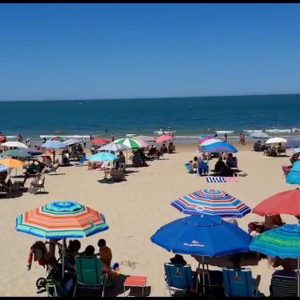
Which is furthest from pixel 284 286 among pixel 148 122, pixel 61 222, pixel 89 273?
pixel 148 122

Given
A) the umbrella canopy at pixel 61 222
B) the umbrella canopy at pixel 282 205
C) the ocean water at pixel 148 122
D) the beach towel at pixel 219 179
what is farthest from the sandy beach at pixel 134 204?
the ocean water at pixel 148 122

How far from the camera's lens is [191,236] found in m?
6.27

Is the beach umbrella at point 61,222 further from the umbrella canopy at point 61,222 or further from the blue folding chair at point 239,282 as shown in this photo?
the blue folding chair at point 239,282

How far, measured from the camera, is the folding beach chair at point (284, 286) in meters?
6.27

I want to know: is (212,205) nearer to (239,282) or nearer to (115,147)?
(239,282)

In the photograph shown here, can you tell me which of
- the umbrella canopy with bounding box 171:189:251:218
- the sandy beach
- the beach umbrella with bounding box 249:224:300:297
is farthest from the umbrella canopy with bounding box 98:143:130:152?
the beach umbrella with bounding box 249:224:300:297

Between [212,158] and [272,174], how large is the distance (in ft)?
19.3

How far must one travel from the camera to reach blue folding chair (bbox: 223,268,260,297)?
6324 mm

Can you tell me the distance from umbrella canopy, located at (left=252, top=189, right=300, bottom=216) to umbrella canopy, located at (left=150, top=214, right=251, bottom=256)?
1236 millimetres

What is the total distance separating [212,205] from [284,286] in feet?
6.79

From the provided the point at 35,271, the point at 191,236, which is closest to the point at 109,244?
the point at 35,271

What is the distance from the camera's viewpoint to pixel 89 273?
708 centimetres

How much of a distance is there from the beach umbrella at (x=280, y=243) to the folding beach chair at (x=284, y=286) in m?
0.70

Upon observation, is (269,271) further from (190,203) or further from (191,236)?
(191,236)
